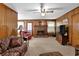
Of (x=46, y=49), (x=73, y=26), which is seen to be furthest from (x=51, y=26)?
(x=46, y=49)

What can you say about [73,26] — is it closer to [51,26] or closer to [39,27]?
[51,26]

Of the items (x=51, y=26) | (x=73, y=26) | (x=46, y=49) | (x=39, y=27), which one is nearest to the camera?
(x=46, y=49)

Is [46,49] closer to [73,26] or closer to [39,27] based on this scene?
[73,26]

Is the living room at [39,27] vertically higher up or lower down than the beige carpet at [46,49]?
higher up

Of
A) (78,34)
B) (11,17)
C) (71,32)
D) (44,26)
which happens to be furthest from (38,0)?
(44,26)

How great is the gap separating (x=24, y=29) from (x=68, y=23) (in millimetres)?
1834

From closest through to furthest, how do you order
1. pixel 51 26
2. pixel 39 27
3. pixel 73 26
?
1. pixel 73 26
2. pixel 39 27
3. pixel 51 26

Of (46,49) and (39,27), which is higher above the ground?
(39,27)

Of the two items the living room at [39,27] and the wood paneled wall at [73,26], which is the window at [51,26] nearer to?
the living room at [39,27]

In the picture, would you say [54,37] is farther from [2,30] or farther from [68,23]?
[2,30]

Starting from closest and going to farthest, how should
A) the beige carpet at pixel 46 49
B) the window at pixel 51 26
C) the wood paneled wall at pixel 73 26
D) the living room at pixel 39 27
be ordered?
Result: 1. the living room at pixel 39 27
2. the beige carpet at pixel 46 49
3. the wood paneled wall at pixel 73 26
4. the window at pixel 51 26

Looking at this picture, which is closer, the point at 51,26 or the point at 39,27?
the point at 39,27

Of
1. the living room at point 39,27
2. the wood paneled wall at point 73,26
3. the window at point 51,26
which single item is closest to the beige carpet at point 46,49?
the living room at point 39,27

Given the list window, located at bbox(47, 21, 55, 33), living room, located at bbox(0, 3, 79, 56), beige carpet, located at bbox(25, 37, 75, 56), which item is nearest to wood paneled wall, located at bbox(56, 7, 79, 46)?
living room, located at bbox(0, 3, 79, 56)
